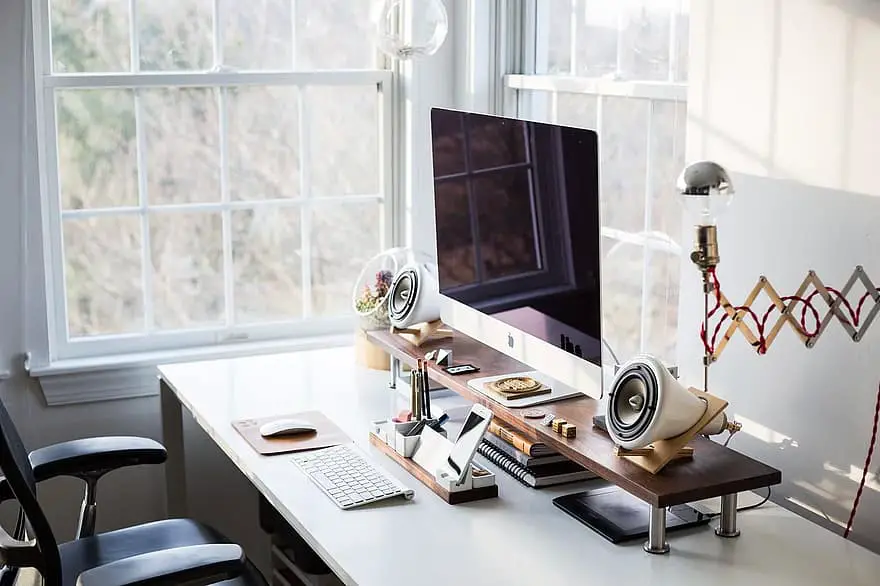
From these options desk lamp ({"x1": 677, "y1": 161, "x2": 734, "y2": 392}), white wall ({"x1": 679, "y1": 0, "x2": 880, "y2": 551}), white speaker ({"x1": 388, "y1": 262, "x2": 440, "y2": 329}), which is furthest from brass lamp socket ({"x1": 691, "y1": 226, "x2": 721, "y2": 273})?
white speaker ({"x1": 388, "y1": 262, "x2": 440, "y2": 329})

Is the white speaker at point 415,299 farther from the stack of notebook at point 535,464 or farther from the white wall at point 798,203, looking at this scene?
the white wall at point 798,203

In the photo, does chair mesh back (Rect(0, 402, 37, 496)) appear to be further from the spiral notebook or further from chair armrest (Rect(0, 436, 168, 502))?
the spiral notebook

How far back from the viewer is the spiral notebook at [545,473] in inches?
85.7

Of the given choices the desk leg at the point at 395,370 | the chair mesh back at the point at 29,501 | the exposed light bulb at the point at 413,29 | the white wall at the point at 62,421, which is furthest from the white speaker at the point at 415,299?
the chair mesh back at the point at 29,501

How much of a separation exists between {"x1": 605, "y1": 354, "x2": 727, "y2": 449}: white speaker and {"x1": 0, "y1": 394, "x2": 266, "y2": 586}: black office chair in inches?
26.2

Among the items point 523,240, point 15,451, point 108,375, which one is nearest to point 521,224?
point 523,240

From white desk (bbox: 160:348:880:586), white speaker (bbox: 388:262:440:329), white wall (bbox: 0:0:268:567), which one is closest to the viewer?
white desk (bbox: 160:348:880:586)

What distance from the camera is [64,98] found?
300 cm

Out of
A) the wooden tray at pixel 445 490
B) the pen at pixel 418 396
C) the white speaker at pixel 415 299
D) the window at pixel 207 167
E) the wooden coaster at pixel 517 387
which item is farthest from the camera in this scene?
the window at pixel 207 167

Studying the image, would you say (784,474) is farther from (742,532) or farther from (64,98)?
(64,98)

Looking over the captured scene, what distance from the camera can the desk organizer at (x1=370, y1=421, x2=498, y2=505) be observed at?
6.89 feet

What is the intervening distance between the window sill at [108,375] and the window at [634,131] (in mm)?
1090

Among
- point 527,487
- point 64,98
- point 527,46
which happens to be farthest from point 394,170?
point 527,487

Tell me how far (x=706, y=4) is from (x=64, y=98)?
163cm
